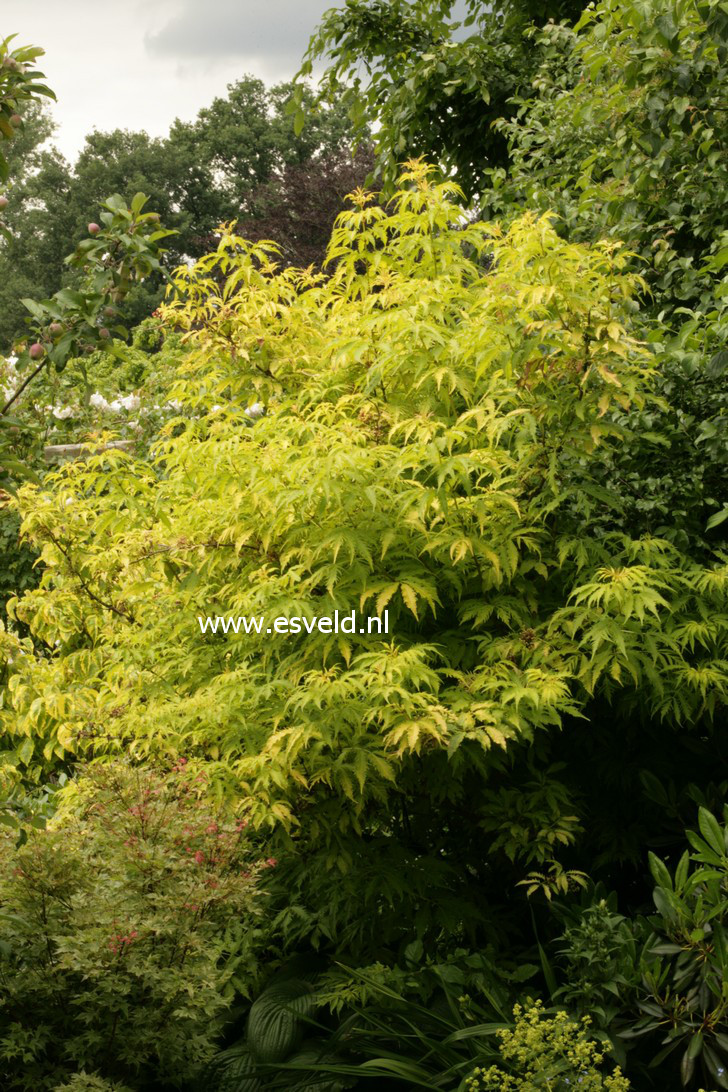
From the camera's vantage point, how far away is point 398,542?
318 centimetres

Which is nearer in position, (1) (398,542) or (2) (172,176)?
(1) (398,542)

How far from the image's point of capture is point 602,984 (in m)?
2.79

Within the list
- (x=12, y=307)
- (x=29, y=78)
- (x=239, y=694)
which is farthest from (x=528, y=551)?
(x=12, y=307)

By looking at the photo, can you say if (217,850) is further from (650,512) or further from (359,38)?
(359,38)

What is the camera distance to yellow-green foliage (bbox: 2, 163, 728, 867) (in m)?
2.95

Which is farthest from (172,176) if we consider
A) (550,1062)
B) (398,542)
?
(550,1062)

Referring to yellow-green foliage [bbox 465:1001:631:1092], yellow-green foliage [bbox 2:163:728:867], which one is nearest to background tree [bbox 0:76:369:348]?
yellow-green foliage [bbox 2:163:728:867]

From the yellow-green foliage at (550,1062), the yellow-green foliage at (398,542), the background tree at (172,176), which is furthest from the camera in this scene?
the background tree at (172,176)

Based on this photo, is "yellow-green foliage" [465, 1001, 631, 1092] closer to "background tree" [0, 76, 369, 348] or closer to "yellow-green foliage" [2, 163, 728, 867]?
"yellow-green foliage" [2, 163, 728, 867]

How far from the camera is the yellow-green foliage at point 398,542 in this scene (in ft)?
9.68

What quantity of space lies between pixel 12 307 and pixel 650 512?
30.2m

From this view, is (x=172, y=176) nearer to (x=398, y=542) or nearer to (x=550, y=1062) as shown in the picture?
(x=398, y=542)

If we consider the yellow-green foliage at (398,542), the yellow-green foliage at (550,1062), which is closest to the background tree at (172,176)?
the yellow-green foliage at (398,542)

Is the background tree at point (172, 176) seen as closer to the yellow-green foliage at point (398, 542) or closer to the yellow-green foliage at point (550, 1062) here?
the yellow-green foliage at point (398, 542)
